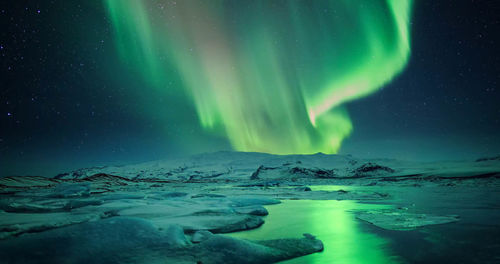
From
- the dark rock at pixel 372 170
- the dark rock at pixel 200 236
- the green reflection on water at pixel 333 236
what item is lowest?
the green reflection on water at pixel 333 236

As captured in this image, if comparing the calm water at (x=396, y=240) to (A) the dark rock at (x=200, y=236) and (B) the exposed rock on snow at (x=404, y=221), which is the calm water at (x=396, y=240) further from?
(A) the dark rock at (x=200, y=236)

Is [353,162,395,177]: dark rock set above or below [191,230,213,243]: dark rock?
above

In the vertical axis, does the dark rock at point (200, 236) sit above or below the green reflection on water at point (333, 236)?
above

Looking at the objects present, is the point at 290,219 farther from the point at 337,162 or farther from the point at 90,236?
the point at 337,162

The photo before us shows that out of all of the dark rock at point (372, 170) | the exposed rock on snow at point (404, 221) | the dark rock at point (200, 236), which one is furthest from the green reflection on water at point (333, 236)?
the dark rock at point (372, 170)

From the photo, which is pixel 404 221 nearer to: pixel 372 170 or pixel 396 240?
pixel 396 240

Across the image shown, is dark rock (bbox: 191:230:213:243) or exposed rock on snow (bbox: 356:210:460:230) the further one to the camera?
exposed rock on snow (bbox: 356:210:460:230)

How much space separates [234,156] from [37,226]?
16222 centimetres

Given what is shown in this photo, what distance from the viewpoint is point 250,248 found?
2670 millimetres

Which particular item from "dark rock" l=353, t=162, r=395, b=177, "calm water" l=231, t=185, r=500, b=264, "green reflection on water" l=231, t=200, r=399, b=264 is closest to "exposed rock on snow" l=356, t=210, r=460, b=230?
"calm water" l=231, t=185, r=500, b=264

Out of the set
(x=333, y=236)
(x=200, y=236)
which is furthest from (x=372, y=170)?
(x=200, y=236)

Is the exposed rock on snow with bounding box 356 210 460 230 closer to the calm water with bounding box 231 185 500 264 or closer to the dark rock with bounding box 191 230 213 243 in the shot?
the calm water with bounding box 231 185 500 264

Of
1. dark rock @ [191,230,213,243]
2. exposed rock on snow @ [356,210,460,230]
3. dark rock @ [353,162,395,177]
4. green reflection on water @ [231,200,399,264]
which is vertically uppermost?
dark rock @ [353,162,395,177]

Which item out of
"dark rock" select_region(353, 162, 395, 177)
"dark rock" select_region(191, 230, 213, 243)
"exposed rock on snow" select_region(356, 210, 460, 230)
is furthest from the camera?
"dark rock" select_region(353, 162, 395, 177)
